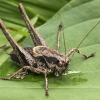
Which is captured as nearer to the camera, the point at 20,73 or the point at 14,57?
the point at 20,73

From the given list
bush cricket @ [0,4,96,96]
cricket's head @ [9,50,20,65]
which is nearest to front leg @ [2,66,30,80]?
bush cricket @ [0,4,96,96]

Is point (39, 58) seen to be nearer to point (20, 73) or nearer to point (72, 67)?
point (20, 73)

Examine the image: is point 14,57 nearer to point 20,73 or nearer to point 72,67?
point 20,73

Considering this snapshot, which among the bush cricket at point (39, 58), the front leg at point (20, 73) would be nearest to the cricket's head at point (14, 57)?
the bush cricket at point (39, 58)

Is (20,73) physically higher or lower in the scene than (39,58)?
lower

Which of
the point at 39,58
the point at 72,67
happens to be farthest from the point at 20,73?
the point at 72,67

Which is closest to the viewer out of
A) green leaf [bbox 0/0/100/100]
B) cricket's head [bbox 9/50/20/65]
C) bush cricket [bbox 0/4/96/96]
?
green leaf [bbox 0/0/100/100]

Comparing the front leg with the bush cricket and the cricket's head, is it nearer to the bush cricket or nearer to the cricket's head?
the bush cricket

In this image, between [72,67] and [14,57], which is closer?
[72,67]

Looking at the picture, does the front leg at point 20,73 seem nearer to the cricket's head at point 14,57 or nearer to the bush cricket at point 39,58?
the bush cricket at point 39,58
